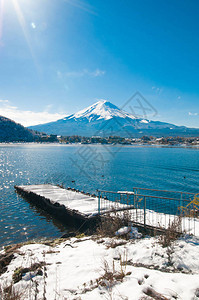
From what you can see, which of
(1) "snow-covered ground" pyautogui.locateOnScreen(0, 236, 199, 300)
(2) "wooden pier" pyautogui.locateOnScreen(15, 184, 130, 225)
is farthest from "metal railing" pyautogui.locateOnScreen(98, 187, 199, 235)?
(1) "snow-covered ground" pyautogui.locateOnScreen(0, 236, 199, 300)

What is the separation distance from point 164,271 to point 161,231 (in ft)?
8.89

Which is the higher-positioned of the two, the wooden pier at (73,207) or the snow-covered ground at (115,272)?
the snow-covered ground at (115,272)

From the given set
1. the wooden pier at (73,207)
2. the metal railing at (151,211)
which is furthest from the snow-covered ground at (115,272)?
the wooden pier at (73,207)

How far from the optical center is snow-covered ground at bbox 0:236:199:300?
12.2 feet

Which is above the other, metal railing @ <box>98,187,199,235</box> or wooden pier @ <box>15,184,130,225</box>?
metal railing @ <box>98,187,199,235</box>

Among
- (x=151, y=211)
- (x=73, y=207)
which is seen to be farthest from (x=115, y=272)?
(x=73, y=207)

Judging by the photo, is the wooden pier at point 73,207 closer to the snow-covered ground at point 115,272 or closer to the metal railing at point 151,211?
the metal railing at point 151,211

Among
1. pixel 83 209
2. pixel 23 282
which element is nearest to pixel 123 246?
pixel 23 282

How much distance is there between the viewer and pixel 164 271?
178 inches

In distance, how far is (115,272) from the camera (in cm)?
436

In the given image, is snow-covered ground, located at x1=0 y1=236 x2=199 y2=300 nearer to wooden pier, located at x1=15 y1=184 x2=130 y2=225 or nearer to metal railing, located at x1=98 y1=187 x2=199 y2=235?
metal railing, located at x1=98 y1=187 x2=199 y2=235

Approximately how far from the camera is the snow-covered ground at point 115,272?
371cm

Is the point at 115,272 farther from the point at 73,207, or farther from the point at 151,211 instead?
the point at 73,207

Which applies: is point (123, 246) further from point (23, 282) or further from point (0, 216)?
point (0, 216)
